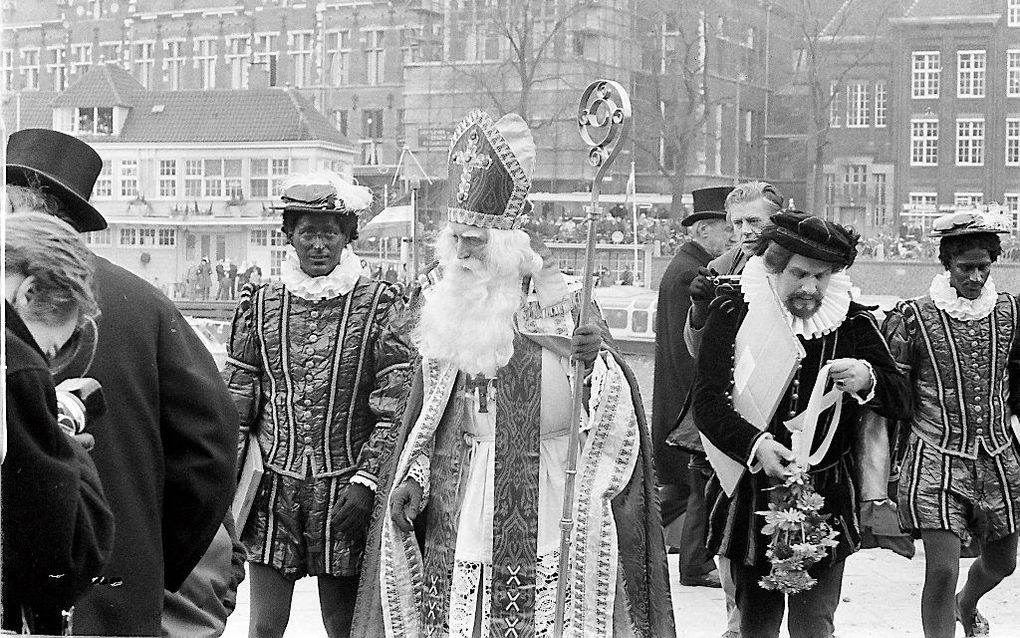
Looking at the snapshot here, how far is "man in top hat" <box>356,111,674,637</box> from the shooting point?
4.06 metres

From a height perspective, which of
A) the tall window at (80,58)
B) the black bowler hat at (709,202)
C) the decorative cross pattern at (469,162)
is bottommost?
the decorative cross pattern at (469,162)

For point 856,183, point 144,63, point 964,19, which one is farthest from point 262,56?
point 964,19

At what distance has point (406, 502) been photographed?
4.15 meters

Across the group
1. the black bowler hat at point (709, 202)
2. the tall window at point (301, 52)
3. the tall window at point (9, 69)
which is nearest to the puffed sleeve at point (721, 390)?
the black bowler hat at point (709, 202)

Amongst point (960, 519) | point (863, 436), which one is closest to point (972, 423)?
point (960, 519)

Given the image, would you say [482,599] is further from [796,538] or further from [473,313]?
[796,538]

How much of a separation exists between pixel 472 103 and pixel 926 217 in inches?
238

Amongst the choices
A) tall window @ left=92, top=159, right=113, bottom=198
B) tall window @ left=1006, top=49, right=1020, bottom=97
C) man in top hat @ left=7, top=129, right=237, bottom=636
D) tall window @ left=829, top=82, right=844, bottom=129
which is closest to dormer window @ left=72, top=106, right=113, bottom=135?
tall window @ left=92, top=159, right=113, bottom=198

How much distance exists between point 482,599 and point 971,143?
49.5 feet

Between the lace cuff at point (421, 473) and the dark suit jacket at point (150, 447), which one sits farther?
the lace cuff at point (421, 473)

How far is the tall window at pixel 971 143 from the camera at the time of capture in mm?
17734

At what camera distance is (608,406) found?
418cm

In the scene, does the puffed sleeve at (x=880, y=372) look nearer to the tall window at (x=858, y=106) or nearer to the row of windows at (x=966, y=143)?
the row of windows at (x=966, y=143)

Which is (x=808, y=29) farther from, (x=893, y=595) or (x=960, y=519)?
(x=960, y=519)
